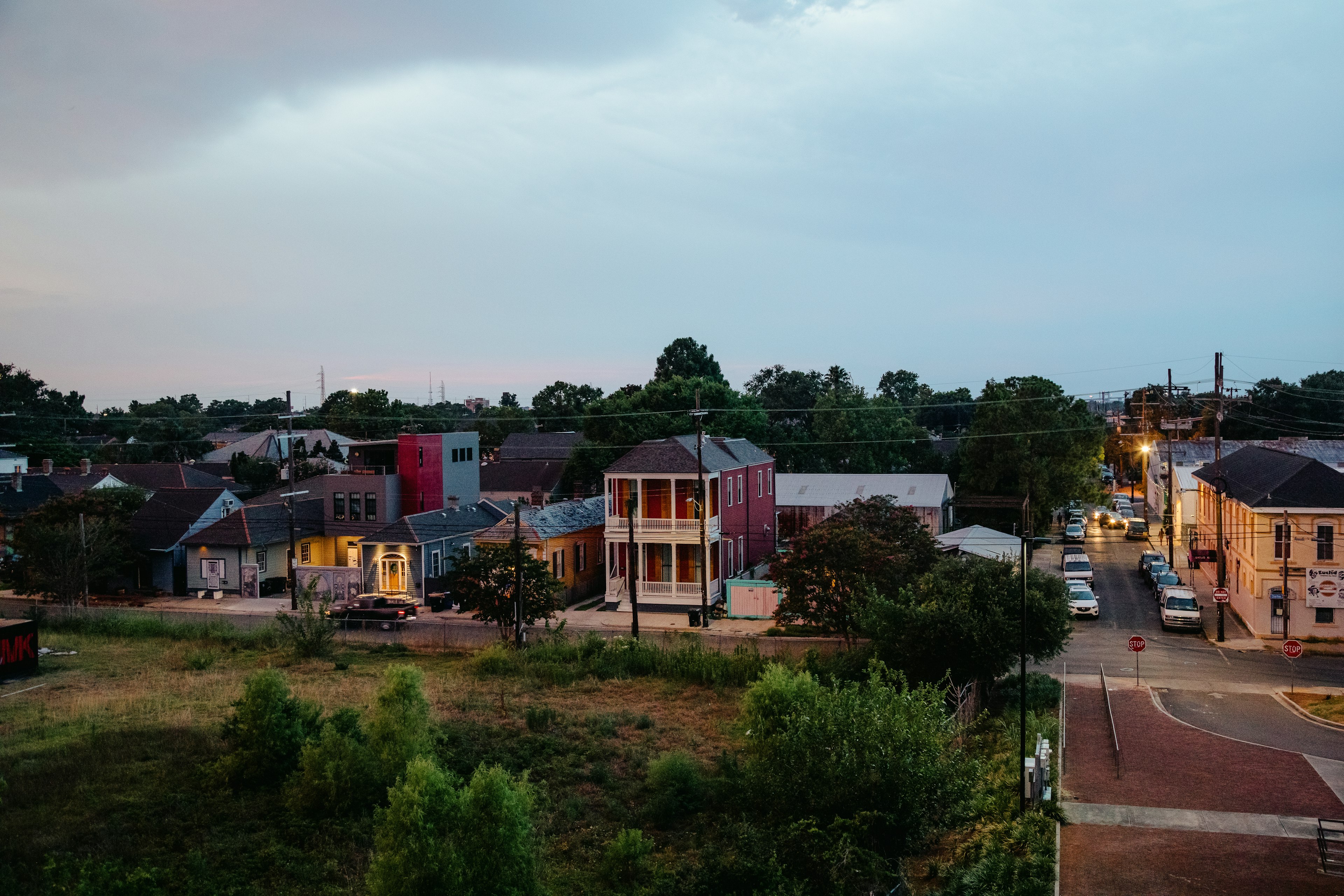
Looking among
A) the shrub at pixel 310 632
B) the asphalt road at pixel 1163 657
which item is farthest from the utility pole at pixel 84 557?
the asphalt road at pixel 1163 657

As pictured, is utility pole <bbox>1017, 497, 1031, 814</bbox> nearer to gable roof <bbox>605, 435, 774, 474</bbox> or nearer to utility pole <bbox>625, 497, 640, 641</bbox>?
utility pole <bbox>625, 497, 640, 641</bbox>

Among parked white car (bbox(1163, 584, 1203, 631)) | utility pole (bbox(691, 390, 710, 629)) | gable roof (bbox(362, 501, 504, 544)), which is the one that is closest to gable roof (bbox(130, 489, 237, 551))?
gable roof (bbox(362, 501, 504, 544))

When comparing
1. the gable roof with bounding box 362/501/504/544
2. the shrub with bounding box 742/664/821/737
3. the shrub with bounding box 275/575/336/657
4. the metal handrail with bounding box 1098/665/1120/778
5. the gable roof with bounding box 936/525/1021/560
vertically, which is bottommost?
the metal handrail with bounding box 1098/665/1120/778

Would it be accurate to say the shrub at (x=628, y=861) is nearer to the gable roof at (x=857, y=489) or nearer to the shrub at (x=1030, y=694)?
the shrub at (x=1030, y=694)

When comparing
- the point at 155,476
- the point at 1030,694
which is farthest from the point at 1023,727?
the point at 155,476

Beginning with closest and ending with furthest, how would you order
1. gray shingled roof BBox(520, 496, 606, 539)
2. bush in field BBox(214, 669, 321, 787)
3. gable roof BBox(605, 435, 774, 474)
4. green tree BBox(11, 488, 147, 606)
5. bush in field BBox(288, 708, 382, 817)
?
bush in field BBox(288, 708, 382, 817) < bush in field BBox(214, 669, 321, 787) < gable roof BBox(605, 435, 774, 474) < green tree BBox(11, 488, 147, 606) < gray shingled roof BBox(520, 496, 606, 539)

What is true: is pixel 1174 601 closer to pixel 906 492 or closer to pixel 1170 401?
pixel 1170 401
